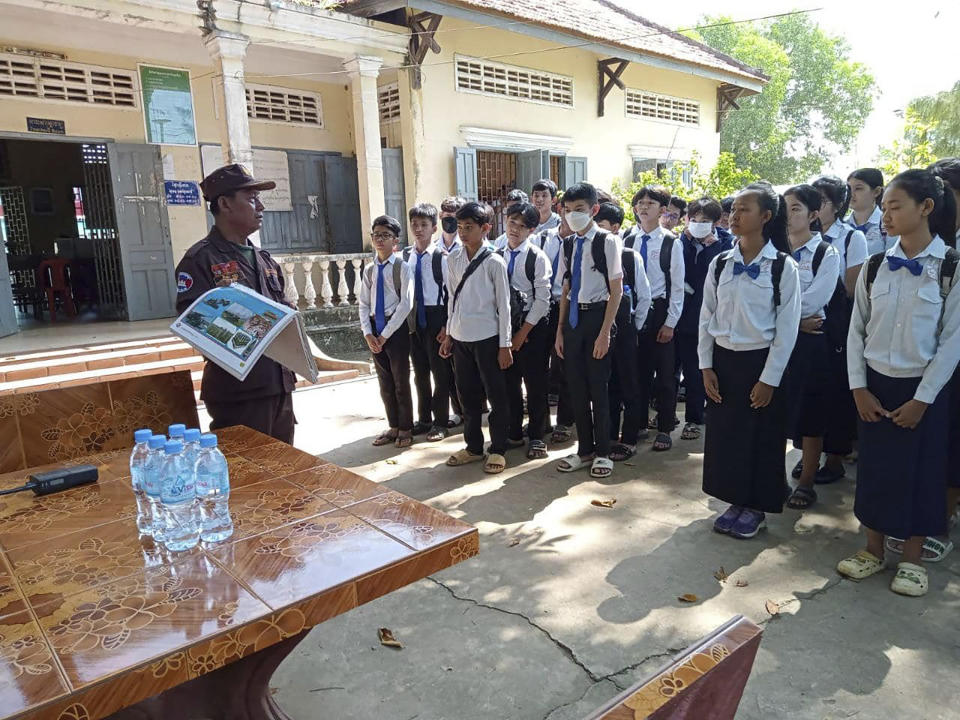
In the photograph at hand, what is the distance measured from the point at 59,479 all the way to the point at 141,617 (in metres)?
0.89

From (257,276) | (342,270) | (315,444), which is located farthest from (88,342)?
(257,276)

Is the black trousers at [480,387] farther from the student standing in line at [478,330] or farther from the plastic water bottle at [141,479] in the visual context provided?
the plastic water bottle at [141,479]

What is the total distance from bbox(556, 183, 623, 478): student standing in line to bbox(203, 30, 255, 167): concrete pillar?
16.4 feet

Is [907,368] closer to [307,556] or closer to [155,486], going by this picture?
[307,556]

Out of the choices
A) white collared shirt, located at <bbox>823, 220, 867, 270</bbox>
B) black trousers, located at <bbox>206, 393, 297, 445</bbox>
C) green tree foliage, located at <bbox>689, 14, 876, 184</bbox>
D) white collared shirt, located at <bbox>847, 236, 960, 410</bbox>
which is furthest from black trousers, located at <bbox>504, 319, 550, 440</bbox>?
green tree foliage, located at <bbox>689, 14, 876, 184</bbox>

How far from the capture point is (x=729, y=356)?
10.6 ft

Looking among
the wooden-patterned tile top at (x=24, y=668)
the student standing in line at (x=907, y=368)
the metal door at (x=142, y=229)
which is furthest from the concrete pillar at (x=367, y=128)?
the wooden-patterned tile top at (x=24, y=668)

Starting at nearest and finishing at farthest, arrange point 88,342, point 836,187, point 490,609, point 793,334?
point 490,609
point 793,334
point 836,187
point 88,342

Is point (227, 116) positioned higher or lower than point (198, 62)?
lower

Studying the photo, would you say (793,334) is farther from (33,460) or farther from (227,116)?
(227,116)

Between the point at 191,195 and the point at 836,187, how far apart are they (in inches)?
304

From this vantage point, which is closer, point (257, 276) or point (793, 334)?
point (257, 276)

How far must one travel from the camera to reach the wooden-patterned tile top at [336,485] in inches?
70.1

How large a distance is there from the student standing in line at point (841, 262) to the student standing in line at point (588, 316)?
1.19 metres
